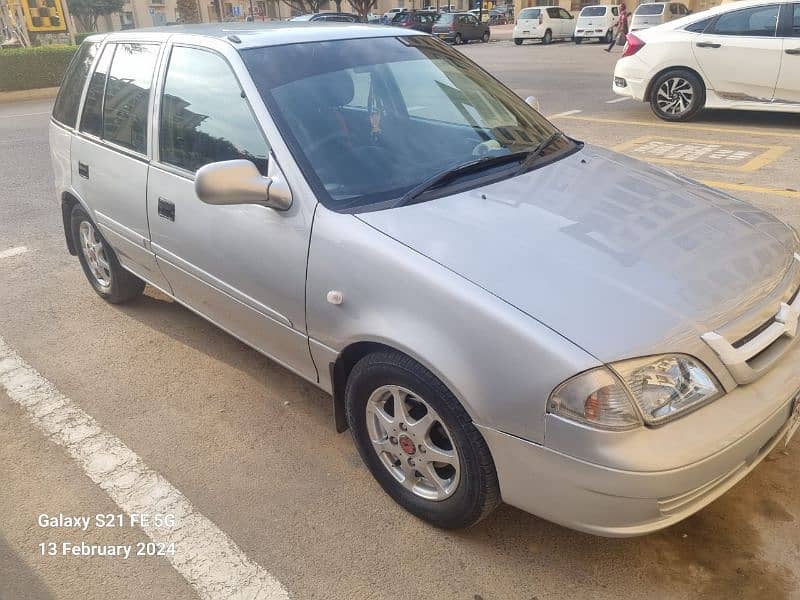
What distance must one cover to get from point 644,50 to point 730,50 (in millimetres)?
1129

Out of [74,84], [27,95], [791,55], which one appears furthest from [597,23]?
[74,84]

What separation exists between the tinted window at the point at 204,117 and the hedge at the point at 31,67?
53.6 feet

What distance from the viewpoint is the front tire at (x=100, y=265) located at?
4.24m

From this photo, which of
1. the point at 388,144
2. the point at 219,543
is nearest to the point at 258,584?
the point at 219,543

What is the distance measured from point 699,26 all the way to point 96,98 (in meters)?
7.84

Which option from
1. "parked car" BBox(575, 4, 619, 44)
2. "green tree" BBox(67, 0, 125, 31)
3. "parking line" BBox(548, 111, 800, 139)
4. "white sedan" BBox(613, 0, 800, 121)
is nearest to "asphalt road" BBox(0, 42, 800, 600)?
"parking line" BBox(548, 111, 800, 139)

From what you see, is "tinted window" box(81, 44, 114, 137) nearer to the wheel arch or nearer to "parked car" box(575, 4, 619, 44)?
the wheel arch

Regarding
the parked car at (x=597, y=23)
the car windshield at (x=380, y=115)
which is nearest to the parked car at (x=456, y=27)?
the parked car at (x=597, y=23)

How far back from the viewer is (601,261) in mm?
2221

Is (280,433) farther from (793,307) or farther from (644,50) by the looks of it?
(644,50)

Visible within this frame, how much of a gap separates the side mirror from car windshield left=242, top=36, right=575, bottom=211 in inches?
5.6

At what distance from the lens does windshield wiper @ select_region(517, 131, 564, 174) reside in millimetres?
2930

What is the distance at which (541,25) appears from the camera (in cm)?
2827

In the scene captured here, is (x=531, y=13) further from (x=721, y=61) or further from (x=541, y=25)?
(x=721, y=61)
